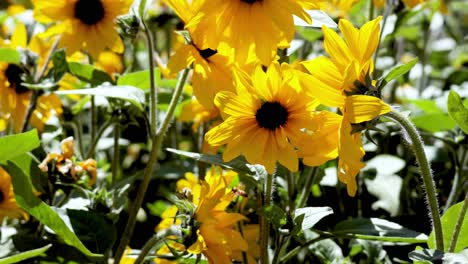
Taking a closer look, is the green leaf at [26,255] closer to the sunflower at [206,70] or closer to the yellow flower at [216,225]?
the yellow flower at [216,225]

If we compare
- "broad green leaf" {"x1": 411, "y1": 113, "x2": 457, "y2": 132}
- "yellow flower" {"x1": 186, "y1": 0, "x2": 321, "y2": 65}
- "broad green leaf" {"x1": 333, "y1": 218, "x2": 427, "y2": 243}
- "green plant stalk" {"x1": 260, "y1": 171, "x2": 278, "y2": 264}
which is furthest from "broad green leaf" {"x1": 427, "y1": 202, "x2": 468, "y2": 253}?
"broad green leaf" {"x1": 411, "y1": 113, "x2": 457, "y2": 132}

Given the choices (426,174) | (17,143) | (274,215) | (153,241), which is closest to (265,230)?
(274,215)

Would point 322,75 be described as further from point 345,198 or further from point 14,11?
point 14,11

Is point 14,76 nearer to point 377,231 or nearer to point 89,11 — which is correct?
point 89,11

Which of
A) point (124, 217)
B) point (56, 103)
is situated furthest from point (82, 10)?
point (124, 217)

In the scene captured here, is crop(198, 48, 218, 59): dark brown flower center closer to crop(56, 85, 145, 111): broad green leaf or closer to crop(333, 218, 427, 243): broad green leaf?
crop(56, 85, 145, 111): broad green leaf
